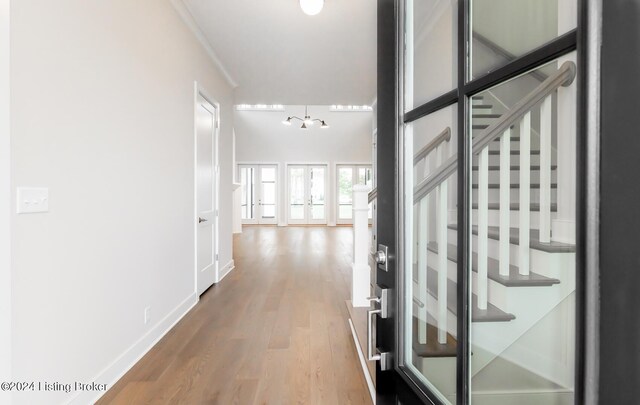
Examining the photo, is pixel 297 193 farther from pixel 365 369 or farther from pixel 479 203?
pixel 479 203

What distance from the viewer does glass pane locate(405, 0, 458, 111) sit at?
2.63 ft

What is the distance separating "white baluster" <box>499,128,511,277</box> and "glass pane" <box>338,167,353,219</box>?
34.4 feet

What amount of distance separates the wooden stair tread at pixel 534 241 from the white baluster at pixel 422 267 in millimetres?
126

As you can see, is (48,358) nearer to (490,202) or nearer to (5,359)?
(5,359)

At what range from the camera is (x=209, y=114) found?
388 cm

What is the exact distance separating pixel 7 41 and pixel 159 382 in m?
1.89

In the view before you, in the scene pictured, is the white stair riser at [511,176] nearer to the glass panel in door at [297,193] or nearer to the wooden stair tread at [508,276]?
the wooden stair tread at [508,276]

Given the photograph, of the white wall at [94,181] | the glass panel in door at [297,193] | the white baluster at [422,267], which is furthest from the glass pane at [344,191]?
the white baluster at [422,267]

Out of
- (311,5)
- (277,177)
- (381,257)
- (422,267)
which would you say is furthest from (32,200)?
(277,177)

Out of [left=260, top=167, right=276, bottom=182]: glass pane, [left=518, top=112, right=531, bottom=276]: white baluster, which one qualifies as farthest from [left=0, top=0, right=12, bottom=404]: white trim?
[left=260, top=167, right=276, bottom=182]: glass pane

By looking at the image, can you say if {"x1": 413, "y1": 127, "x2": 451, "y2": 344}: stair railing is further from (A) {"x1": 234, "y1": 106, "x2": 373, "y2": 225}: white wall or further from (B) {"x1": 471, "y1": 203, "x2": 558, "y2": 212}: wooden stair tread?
(A) {"x1": 234, "y1": 106, "x2": 373, "y2": 225}: white wall

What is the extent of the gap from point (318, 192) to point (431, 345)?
10.7 meters

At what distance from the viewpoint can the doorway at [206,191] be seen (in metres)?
3.46

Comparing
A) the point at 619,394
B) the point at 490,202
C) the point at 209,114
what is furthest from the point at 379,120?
the point at 209,114
